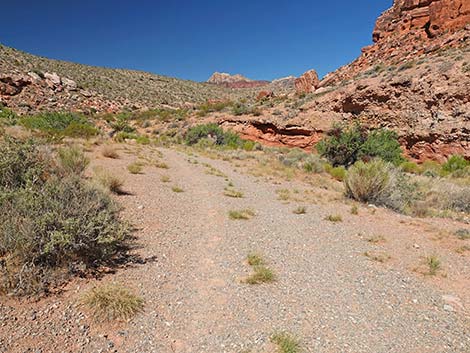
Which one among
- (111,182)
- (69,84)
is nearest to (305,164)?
(111,182)

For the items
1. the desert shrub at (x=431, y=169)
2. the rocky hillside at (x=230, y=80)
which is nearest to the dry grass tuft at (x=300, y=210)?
the desert shrub at (x=431, y=169)

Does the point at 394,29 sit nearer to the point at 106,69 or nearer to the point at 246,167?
the point at 246,167

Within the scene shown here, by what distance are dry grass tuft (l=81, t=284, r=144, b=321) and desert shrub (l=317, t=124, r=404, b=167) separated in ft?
51.9

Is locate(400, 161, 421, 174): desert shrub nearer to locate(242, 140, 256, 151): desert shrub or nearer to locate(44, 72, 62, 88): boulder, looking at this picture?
locate(242, 140, 256, 151): desert shrub

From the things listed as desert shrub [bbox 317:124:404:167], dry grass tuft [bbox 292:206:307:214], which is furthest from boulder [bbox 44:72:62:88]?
dry grass tuft [bbox 292:206:307:214]

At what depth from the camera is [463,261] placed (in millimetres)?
5160

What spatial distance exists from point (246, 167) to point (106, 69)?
48.5 m

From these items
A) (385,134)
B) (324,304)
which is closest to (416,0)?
(385,134)

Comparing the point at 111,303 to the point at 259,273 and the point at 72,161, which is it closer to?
the point at 259,273

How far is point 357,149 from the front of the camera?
55.9 ft

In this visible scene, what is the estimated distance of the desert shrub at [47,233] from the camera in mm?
3408

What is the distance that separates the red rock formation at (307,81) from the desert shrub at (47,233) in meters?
32.0

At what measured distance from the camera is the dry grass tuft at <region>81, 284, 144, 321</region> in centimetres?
310

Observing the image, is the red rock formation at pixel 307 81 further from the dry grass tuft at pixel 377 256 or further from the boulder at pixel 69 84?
the dry grass tuft at pixel 377 256
